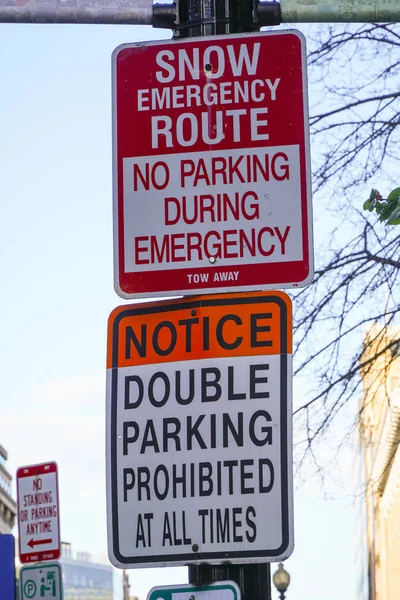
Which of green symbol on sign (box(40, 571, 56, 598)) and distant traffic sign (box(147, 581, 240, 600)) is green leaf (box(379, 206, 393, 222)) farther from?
green symbol on sign (box(40, 571, 56, 598))

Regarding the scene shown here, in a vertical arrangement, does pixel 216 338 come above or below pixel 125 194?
below

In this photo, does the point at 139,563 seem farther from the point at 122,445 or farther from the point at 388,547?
the point at 388,547

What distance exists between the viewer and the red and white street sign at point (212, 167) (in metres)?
3.29

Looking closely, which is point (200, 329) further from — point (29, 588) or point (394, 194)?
point (29, 588)

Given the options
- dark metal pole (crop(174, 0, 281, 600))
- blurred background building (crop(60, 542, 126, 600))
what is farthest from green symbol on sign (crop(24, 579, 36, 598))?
blurred background building (crop(60, 542, 126, 600))

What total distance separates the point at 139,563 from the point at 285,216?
37.7 inches

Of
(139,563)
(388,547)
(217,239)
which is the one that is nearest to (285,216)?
(217,239)

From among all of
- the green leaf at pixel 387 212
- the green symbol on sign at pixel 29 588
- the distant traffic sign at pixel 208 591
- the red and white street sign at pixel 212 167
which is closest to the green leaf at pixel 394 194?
the green leaf at pixel 387 212

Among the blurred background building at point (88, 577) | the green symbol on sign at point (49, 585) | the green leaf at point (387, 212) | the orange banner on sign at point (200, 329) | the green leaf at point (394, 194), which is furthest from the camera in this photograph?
the blurred background building at point (88, 577)

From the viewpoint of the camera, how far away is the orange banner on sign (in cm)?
320

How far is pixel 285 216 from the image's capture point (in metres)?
3.30

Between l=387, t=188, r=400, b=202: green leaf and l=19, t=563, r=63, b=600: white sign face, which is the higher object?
l=387, t=188, r=400, b=202: green leaf

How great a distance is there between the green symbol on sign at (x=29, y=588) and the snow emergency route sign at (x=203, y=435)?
7.38 meters

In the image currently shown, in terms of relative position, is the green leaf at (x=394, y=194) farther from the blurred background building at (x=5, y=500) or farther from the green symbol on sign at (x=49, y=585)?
the blurred background building at (x=5, y=500)
